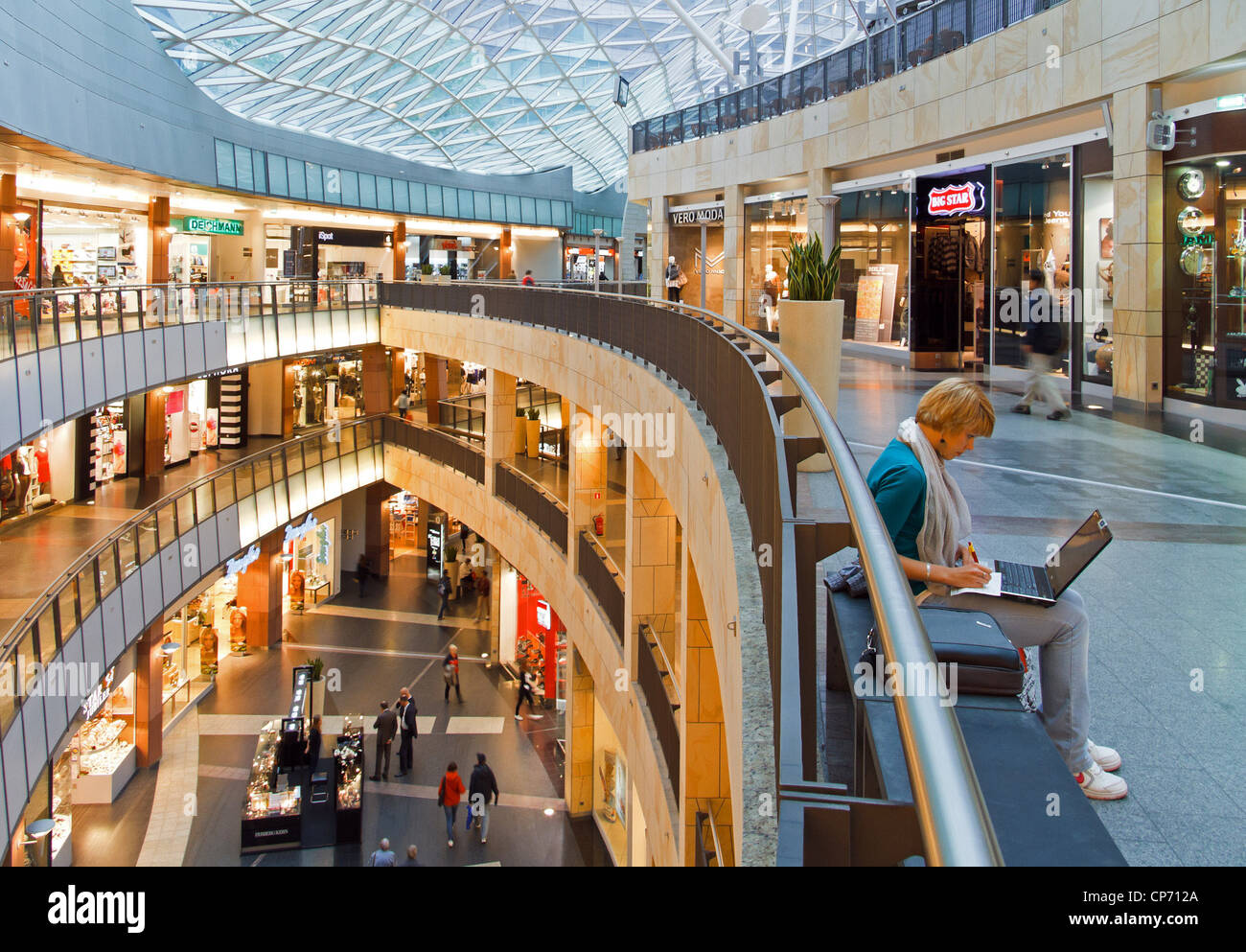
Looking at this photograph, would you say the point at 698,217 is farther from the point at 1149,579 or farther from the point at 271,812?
the point at 1149,579

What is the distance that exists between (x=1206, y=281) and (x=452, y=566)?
2959 cm

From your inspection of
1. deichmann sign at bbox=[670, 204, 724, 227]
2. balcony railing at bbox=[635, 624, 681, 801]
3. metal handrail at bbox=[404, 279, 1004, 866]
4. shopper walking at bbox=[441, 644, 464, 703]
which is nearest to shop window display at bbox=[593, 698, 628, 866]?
shopper walking at bbox=[441, 644, 464, 703]

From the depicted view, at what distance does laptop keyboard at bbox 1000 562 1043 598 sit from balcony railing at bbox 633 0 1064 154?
59.1 feet

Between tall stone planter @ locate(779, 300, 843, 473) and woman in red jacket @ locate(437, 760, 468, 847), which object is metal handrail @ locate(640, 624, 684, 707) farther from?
woman in red jacket @ locate(437, 760, 468, 847)

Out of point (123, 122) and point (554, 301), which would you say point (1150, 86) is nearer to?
point (554, 301)

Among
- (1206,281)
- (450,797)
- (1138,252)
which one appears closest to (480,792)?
(450,797)

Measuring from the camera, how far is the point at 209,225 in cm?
4475

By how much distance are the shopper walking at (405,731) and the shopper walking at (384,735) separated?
0.23 m

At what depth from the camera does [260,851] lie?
22.0m

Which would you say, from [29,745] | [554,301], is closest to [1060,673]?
[29,745]
